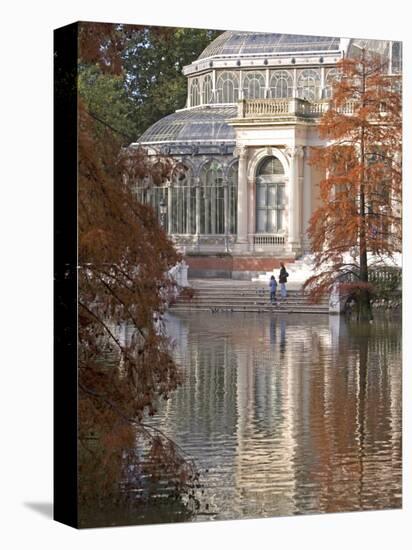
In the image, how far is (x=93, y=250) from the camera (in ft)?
50.6

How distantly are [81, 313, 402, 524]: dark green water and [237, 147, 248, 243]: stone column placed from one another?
900 mm

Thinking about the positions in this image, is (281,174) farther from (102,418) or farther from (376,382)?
(102,418)

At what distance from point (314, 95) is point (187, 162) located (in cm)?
168

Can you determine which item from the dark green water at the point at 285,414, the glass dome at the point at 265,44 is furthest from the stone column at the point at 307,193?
the glass dome at the point at 265,44

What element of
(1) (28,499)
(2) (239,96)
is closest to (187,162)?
(2) (239,96)

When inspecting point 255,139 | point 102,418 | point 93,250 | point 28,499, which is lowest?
point 28,499

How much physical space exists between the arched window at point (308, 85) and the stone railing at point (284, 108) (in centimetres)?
7

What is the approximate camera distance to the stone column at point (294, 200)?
17109mm

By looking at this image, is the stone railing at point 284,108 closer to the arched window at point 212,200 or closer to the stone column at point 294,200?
the stone column at point 294,200

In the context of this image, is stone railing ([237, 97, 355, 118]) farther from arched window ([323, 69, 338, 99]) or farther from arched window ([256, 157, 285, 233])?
arched window ([256, 157, 285, 233])

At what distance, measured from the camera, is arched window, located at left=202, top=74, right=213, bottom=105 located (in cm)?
1691

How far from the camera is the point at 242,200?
17219 millimetres

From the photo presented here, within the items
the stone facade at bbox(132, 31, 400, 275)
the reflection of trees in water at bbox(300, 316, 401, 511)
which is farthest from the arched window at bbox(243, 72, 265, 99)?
the reflection of trees in water at bbox(300, 316, 401, 511)

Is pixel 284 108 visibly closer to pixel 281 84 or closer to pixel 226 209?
pixel 281 84
